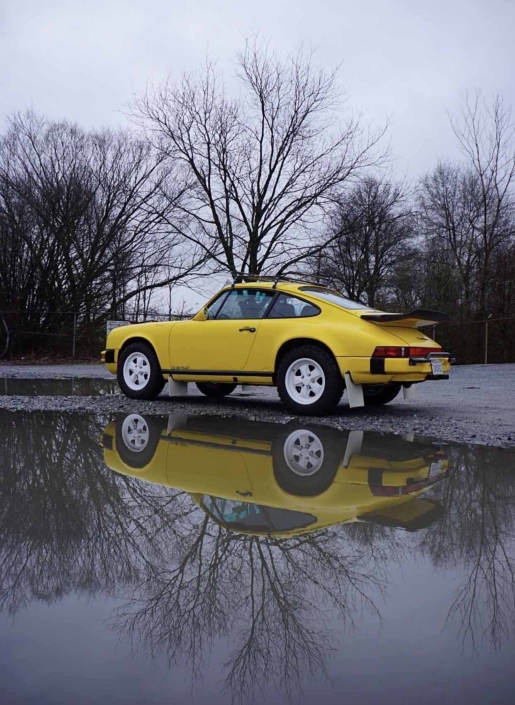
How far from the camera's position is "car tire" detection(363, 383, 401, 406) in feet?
28.9

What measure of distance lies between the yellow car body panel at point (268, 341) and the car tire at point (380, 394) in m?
0.88

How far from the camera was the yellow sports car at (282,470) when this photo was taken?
3592 mm

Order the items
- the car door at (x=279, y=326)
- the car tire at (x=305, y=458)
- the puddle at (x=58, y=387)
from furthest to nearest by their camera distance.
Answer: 1. the puddle at (x=58, y=387)
2. the car door at (x=279, y=326)
3. the car tire at (x=305, y=458)

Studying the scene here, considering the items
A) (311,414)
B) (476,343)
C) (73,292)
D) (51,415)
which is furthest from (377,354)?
(73,292)

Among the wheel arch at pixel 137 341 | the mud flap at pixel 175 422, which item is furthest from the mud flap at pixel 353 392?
the wheel arch at pixel 137 341

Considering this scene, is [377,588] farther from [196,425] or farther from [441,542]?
[196,425]

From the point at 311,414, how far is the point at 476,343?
16.1 meters

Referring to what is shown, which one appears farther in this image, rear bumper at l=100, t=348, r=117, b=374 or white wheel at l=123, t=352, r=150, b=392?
rear bumper at l=100, t=348, r=117, b=374

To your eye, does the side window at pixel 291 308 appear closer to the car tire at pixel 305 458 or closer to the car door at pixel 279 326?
the car door at pixel 279 326

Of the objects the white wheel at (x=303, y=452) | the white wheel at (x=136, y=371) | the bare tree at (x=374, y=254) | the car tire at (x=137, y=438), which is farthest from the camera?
the bare tree at (x=374, y=254)

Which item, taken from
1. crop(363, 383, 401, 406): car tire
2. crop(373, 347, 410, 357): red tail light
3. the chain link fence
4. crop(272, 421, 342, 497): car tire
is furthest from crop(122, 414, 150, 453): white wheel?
the chain link fence

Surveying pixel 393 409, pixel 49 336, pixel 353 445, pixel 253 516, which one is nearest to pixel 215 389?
pixel 393 409

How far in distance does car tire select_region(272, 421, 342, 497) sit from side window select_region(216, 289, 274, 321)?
74.5 inches

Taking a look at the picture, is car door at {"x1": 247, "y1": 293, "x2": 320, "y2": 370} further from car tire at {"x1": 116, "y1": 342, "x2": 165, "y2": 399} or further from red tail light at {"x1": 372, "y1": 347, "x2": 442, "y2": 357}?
car tire at {"x1": 116, "y1": 342, "x2": 165, "y2": 399}
